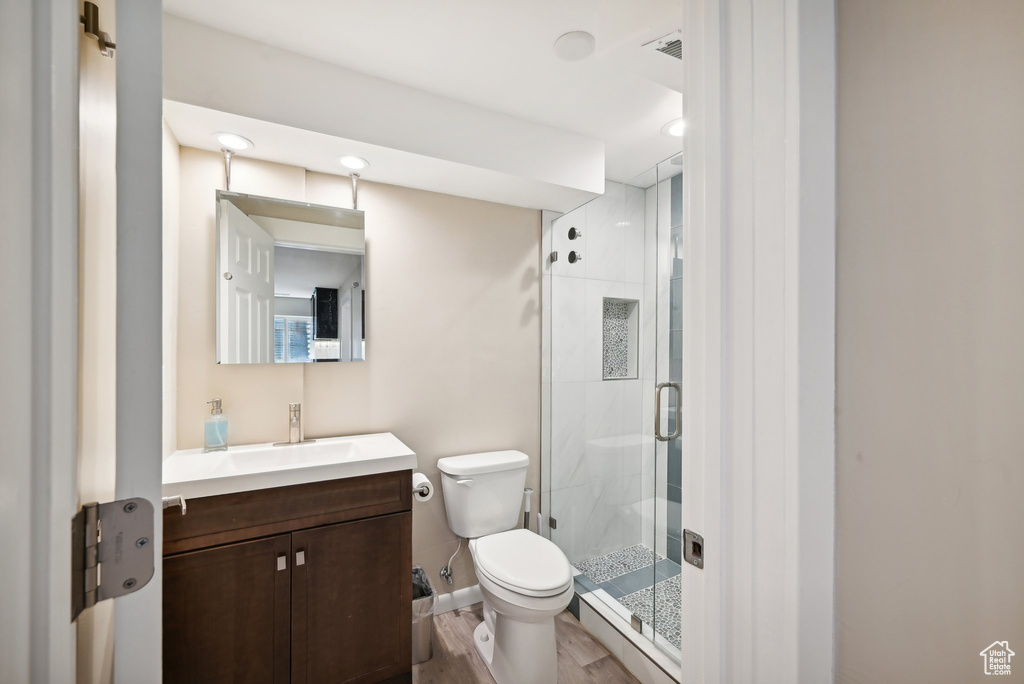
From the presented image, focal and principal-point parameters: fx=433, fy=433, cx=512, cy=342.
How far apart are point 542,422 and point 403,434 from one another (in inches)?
30.7

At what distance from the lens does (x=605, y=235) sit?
92.0 inches

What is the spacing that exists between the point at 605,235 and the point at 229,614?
7.30ft

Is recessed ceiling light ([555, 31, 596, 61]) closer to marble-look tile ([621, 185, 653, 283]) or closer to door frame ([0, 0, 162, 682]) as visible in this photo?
marble-look tile ([621, 185, 653, 283])

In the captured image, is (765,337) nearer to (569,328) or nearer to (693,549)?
(693,549)

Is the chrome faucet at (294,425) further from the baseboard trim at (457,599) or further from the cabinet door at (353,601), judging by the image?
the baseboard trim at (457,599)

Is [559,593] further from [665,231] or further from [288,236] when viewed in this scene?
[288,236]

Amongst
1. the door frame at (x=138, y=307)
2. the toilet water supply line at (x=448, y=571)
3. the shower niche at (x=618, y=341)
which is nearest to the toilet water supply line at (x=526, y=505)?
the toilet water supply line at (x=448, y=571)

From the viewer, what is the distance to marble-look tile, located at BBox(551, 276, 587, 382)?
2359mm

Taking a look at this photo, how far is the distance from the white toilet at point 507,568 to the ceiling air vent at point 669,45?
1717mm

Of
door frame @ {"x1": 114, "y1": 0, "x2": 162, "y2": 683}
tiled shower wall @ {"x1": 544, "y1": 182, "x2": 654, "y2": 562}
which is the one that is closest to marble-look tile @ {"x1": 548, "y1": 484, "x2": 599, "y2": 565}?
tiled shower wall @ {"x1": 544, "y1": 182, "x2": 654, "y2": 562}

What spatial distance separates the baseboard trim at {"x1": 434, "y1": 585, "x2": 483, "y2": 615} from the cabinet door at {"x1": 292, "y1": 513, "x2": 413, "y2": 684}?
1.67 ft

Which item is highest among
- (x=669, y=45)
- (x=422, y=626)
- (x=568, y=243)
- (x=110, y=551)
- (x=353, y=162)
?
(x=669, y=45)

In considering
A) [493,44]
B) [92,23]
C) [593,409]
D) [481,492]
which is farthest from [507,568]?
[493,44]

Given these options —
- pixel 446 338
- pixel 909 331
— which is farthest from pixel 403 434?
pixel 909 331
